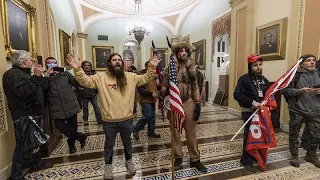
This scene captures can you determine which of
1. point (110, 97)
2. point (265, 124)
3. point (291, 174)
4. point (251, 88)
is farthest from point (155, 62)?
point (291, 174)

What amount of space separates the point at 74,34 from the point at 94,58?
168 centimetres

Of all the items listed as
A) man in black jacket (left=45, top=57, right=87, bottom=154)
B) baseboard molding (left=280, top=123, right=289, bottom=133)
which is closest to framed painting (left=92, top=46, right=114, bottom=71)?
man in black jacket (left=45, top=57, right=87, bottom=154)

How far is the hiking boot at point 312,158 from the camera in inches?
103

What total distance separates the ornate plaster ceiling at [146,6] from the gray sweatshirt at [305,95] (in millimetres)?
6841

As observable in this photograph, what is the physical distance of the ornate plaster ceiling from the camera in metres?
8.65

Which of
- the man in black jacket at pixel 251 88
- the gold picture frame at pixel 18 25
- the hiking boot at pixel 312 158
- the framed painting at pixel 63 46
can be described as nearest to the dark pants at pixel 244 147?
the man in black jacket at pixel 251 88

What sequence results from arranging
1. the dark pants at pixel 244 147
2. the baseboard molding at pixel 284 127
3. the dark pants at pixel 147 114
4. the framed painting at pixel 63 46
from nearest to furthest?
1. the dark pants at pixel 244 147
2. the dark pants at pixel 147 114
3. the baseboard molding at pixel 284 127
4. the framed painting at pixel 63 46

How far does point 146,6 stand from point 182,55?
7954 millimetres

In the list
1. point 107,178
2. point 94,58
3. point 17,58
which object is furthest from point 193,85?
point 94,58

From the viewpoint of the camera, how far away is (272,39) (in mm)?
4344

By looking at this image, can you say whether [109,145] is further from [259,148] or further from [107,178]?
[259,148]

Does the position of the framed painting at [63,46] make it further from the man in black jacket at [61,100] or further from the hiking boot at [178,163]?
the hiking boot at [178,163]

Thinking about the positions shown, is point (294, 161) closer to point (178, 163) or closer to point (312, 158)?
point (312, 158)

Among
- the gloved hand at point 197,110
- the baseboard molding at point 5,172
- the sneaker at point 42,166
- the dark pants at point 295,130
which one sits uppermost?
the gloved hand at point 197,110
